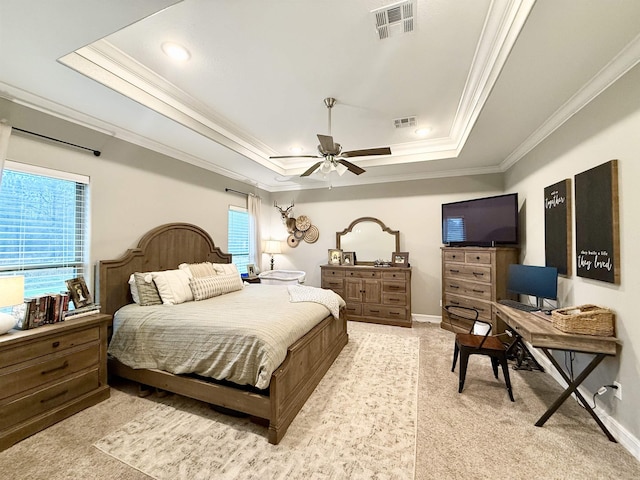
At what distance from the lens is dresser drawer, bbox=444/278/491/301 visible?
142 inches

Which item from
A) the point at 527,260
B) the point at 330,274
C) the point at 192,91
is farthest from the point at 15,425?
the point at 527,260

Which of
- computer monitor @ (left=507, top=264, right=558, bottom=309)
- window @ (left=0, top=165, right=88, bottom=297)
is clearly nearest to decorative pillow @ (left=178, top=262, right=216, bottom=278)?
window @ (left=0, top=165, right=88, bottom=297)

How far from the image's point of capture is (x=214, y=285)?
3.28 m

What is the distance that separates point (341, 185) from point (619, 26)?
4028 mm

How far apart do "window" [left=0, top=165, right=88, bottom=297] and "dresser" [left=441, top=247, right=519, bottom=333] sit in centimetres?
475

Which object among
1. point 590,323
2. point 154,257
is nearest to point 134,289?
point 154,257

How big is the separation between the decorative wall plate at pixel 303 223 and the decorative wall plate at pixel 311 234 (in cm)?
8

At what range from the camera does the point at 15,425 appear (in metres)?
1.83

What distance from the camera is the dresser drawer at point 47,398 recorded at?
1811 mm

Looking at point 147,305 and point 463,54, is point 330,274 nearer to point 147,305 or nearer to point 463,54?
point 147,305

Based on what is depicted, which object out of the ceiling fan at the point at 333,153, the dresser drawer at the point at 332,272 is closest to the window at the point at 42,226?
the ceiling fan at the point at 333,153

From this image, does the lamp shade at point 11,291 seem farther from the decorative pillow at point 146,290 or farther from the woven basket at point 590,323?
the woven basket at point 590,323

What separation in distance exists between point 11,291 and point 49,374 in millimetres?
696

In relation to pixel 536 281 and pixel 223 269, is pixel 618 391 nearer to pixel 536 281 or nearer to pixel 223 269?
pixel 536 281
